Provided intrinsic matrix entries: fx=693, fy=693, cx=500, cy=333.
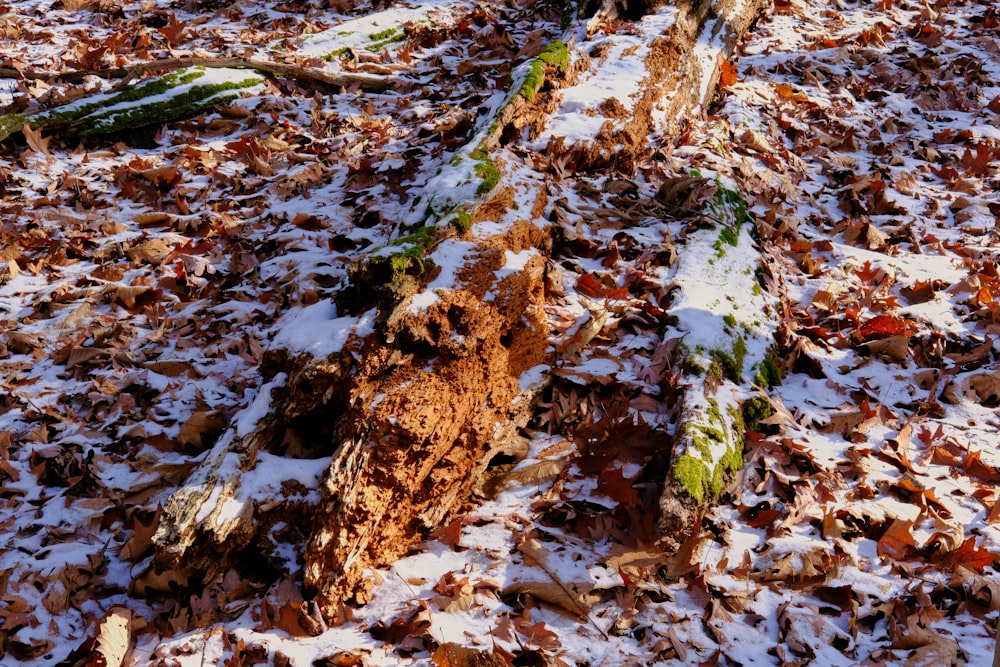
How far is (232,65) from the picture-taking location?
716cm

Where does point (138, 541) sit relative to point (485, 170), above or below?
below

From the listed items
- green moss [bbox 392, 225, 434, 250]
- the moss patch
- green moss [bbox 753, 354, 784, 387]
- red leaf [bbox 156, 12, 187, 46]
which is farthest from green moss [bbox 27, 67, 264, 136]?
green moss [bbox 753, 354, 784, 387]

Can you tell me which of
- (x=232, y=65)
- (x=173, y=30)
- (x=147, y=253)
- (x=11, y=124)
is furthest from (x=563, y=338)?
(x=173, y=30)

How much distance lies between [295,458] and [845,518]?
2.87 m

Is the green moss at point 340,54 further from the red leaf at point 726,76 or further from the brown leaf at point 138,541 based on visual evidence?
the brown leaf at point 138,541

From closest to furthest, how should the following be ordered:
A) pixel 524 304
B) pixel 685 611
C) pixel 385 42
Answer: pixel 685 611 → pixel 524 304 → pixel 385 42

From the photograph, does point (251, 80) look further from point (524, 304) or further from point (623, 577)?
point (623, 577)

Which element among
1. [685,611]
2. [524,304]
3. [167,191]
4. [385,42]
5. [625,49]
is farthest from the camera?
[385,42]

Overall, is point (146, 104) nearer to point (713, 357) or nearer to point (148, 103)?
point (148, 103)

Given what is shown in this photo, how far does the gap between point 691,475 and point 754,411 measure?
0.83 m

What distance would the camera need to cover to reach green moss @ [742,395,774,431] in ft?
13.1

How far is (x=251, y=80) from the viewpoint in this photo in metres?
7.06

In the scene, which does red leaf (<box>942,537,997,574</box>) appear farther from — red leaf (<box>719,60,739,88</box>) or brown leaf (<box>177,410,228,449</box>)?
red leaf (<box>719,60,739,88</box>)

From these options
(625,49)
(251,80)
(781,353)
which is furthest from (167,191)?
(781,353)
